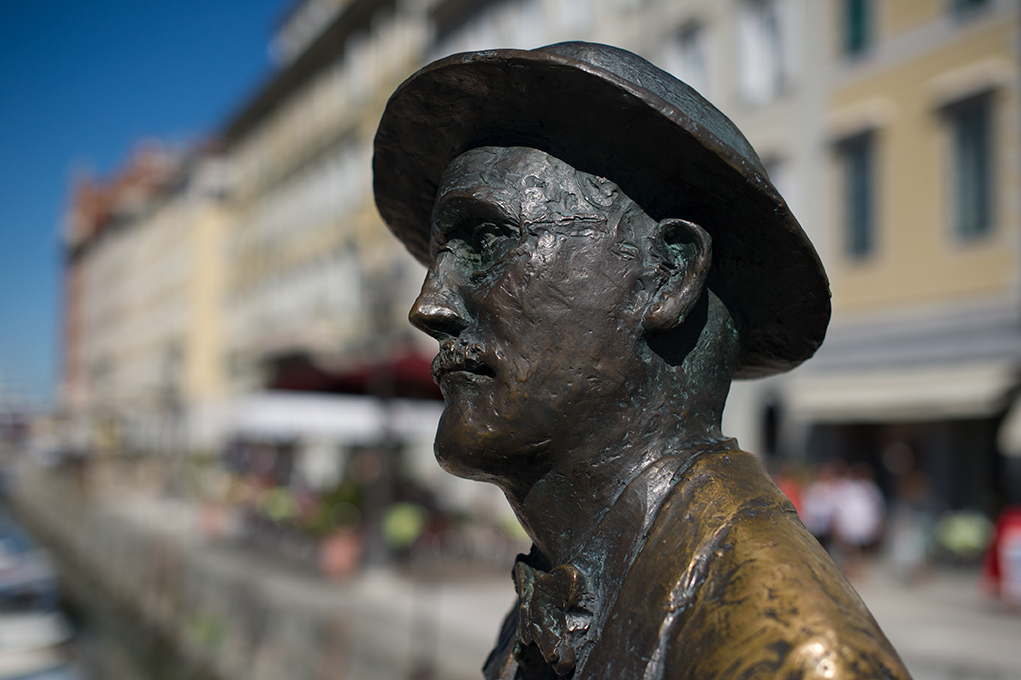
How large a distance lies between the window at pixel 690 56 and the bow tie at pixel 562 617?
16.2m

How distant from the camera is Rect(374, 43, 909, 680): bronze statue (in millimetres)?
1296

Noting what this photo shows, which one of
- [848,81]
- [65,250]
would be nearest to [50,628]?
[848,81]

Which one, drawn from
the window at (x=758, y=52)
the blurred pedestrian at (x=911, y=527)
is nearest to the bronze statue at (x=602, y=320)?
the blurred pedestrian at (x=911, y=527)

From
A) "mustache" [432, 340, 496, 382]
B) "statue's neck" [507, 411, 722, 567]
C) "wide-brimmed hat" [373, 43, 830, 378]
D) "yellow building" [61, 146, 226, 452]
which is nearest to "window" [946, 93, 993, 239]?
"wide-brimmed hat" [373, 43, 830, 378]

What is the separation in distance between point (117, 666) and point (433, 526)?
14.0ft

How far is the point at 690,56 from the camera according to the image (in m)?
17.0

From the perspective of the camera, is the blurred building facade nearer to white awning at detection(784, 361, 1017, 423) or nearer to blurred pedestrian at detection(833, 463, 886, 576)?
white awning at detection(784, 361, 1017, 423)

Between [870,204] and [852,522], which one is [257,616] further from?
[870,204]

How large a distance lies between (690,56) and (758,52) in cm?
159

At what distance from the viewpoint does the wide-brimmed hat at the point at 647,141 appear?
4.34ft

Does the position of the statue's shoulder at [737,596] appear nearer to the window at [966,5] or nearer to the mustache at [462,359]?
the mustache at [462,359]

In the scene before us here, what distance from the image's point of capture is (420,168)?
5.88 ft

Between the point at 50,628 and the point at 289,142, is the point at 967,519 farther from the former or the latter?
the point at 289,142

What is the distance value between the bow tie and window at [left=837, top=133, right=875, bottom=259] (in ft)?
45.3
